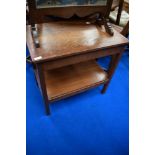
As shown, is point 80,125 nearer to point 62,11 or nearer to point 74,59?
point 74,59

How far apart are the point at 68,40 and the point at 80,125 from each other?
0.79 meters

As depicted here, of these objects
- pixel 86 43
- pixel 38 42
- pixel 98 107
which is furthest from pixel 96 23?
pixel 98 107

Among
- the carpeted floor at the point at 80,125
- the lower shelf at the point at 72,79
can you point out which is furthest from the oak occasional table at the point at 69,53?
the carpeted floor at the point at 80,125

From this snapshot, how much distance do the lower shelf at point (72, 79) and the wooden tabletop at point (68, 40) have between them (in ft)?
1.33

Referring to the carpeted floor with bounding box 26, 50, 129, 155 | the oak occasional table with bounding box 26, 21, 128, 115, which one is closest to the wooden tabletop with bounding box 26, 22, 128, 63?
the oak occasional table with bounding box 26, 21, 128, 115

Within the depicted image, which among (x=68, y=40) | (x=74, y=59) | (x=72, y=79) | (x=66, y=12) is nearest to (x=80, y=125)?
(x=72, y=79)

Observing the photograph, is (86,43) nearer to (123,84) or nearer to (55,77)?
(55,77)

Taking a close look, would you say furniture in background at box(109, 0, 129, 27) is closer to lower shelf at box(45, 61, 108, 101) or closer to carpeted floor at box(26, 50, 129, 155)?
lower shelf at box(45, 61, 108, 101)

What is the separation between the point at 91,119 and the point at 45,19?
3.23 feet

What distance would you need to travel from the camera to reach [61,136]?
115 centimetres

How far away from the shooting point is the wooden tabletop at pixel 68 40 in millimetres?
799

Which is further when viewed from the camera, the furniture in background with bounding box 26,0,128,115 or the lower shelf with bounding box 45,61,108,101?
the lower shelf with bounding box 45,61,108,101

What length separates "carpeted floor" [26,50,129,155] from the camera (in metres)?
1.10

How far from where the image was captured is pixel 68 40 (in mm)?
920
